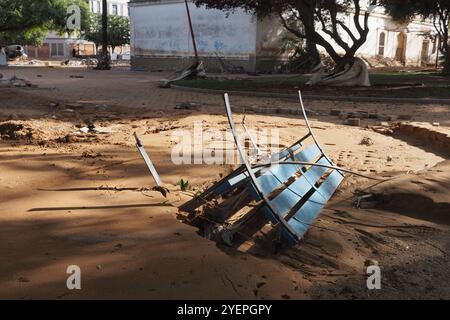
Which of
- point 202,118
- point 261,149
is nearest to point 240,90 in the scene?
point 202,118

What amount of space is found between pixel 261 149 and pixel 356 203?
6.31 ft

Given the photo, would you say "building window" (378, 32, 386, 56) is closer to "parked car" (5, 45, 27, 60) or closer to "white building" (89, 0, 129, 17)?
"parked car" (5, 45, 27, 60)

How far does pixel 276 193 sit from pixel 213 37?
26.2 meters

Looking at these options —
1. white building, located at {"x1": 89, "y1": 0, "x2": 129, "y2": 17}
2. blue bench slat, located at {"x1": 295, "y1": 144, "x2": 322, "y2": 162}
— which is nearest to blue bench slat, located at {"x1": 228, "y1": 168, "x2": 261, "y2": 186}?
blue bench slat, located at {"x1": 295, "y1": 144, "x2": 322, "y2": 162}

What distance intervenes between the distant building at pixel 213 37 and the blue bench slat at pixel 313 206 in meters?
22.0

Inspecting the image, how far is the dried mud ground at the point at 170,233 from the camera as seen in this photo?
2.82m

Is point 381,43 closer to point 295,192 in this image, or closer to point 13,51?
point 13,51

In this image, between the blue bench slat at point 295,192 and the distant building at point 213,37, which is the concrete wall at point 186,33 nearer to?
the distant building at point 213,37

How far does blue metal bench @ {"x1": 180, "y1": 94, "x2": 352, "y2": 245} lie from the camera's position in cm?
370

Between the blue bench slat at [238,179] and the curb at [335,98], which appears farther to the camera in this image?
the curb at [335,98]

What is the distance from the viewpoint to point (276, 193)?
4492 millimetres

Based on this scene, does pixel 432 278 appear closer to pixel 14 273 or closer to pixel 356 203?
pixel 356 203

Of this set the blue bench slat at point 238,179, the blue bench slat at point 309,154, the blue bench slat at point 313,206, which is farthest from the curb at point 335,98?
the blue bench slat at point 238,179

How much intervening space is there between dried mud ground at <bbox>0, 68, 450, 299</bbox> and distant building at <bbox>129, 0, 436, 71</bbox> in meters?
21.4
